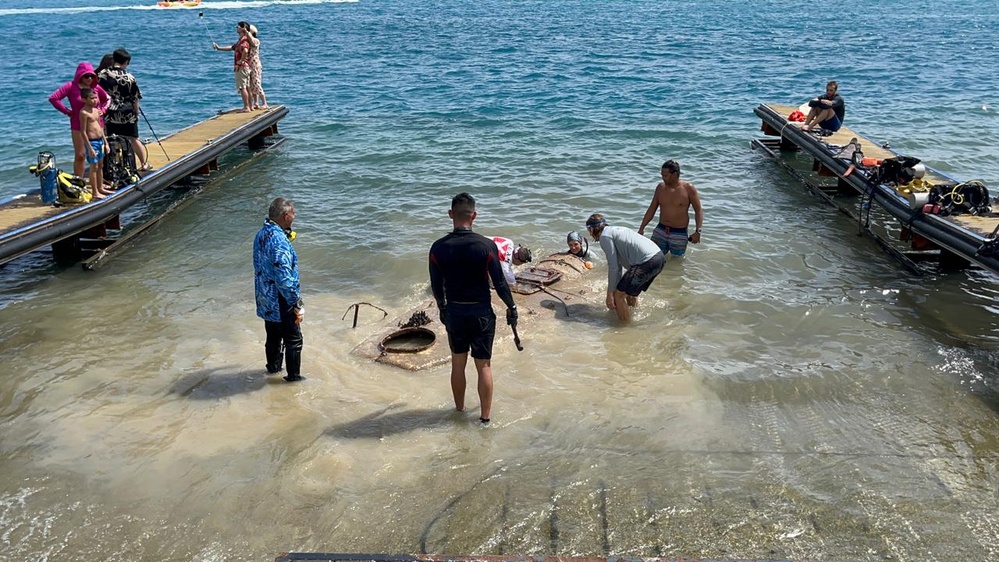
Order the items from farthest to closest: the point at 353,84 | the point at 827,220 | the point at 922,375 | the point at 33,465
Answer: the point at 353,84
the point at 827,220
the point at 922,375
the point at 33,465

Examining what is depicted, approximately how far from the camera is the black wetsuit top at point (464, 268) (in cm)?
557

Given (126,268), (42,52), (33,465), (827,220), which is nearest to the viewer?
(33,465)

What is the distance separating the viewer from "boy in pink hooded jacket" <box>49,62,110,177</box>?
8914 millimetres

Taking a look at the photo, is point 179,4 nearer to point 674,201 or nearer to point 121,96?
point 121,96

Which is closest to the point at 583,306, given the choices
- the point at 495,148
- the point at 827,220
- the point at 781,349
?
the point at 781,349

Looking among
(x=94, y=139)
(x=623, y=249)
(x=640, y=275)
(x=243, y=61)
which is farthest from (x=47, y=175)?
(x=640, y=275)

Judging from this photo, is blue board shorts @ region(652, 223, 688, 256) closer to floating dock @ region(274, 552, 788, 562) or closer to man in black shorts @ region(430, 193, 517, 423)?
man in black shorts @ region(430, 193, 517, 423)

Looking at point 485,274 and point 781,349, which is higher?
point 485,274

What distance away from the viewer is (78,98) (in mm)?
9125

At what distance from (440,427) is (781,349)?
3585mm

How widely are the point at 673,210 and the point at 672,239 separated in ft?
1.49

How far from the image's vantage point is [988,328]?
789cm

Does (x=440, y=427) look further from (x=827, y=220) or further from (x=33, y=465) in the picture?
(x=827, y=220)

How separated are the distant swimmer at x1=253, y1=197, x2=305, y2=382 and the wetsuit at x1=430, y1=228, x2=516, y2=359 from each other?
4.51 feet
